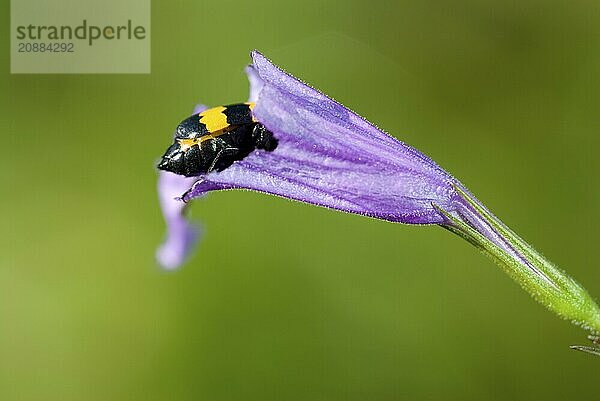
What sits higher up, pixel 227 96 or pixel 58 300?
pixel 227 96

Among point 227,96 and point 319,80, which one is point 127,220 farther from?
point 319,80

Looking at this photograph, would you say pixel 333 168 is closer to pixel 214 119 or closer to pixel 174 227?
pixel 214 119

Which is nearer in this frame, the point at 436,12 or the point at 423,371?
the point at 423,371

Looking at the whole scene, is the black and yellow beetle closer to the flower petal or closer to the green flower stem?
the flower petal

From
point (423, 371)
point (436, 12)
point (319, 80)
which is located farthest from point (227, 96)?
point (423, 371)
